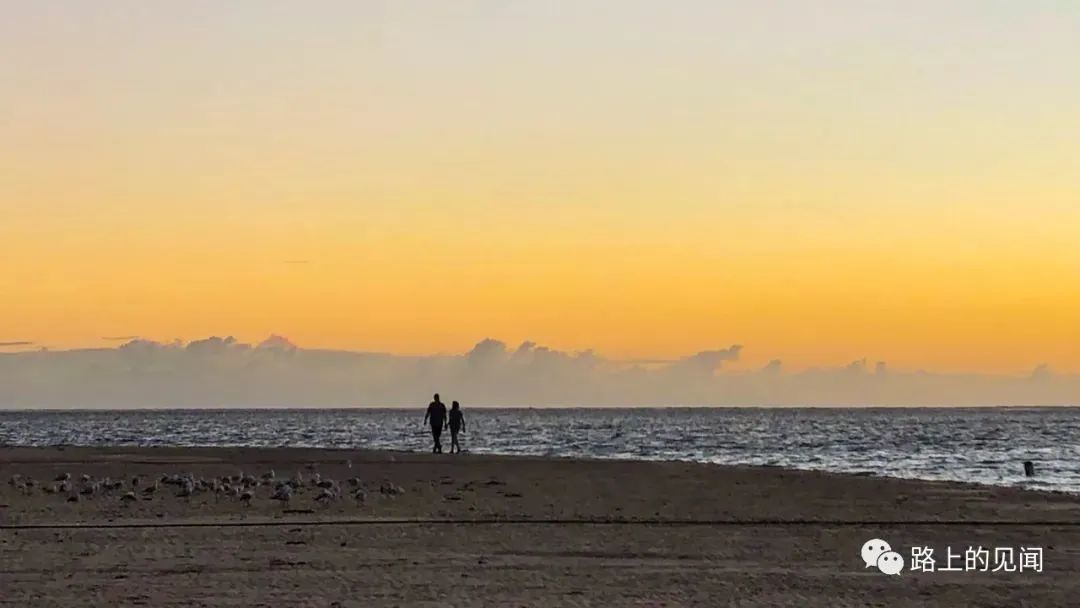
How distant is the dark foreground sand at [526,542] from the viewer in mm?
14344

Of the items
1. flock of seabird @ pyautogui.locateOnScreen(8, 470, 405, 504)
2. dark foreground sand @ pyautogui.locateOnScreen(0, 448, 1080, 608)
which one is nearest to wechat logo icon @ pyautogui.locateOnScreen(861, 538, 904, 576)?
dark foreground sand @ pyautogui.locateOnScreen(0, 448, 1080, 608)

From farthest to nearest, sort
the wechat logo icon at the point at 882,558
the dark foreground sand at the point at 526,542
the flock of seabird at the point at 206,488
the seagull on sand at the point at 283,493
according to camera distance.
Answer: the flock of seabird at the point at 206,488 < the seagull on sand at the point at 283,493 < the wechat logo icon at the point at 882,558 < the dark foreground sand at the point at 526,542

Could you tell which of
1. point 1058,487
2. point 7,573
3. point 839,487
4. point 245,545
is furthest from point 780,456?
point 7,573

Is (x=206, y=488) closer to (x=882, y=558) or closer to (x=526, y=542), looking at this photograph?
(x=526, y=542)

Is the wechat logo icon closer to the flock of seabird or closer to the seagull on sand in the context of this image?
the flock of seabird

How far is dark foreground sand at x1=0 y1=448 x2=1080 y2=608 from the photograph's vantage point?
47.1 ft

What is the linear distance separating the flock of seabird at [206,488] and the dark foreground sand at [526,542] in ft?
0.61

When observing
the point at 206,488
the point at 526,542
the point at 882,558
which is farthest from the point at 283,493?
the point at 882,558

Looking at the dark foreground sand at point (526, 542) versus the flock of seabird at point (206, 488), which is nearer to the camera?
the dark foreground sand at point (526, 542)

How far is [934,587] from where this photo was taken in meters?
15.1

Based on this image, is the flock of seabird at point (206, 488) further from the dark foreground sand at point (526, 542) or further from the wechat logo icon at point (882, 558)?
the wechat logo icon at point (882, 558)

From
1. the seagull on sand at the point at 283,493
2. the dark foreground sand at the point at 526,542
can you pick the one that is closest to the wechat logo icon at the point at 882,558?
the dark foreground sand at the point at 526,542

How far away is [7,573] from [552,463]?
23052 mm

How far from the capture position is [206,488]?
26469 millimetres
